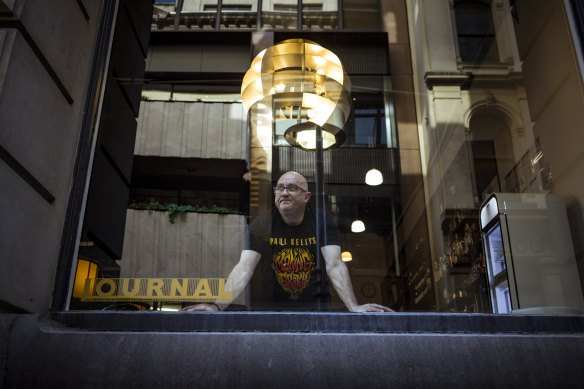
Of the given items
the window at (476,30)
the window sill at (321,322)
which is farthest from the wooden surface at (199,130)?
the window at (476,30)

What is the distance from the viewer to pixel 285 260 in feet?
13.9

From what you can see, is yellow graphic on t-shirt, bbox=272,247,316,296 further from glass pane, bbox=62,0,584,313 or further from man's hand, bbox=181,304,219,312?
man's hand, bbox=181,304,219,312

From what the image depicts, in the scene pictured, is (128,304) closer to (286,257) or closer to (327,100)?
(286,257)

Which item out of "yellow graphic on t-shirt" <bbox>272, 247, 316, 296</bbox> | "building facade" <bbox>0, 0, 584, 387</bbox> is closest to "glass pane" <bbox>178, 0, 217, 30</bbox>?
"building facade" <bbox>0, 0, 584, 387</bbox>

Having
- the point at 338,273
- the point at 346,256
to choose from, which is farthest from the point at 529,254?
the point at 338,273

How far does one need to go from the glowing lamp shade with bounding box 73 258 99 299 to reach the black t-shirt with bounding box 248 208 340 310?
3.27 ft

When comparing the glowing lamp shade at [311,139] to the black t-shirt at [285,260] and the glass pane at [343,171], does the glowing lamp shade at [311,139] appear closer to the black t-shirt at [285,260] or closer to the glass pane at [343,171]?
the glass pane at [343,171]

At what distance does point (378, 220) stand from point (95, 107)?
198 inches

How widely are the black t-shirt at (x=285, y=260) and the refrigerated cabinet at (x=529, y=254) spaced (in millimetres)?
1344

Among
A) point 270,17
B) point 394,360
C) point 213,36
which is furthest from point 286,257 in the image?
point 270,17

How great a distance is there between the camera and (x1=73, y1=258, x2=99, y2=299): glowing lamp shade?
3.03 metres

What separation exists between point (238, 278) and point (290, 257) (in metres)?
0.58

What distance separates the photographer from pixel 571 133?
389cm

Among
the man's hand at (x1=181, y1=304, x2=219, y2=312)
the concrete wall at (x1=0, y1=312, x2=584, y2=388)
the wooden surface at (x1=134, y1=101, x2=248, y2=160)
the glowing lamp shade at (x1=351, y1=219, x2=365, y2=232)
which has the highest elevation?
the wooden surface at (x1=134, y1=101, x2=248, y2=160)
